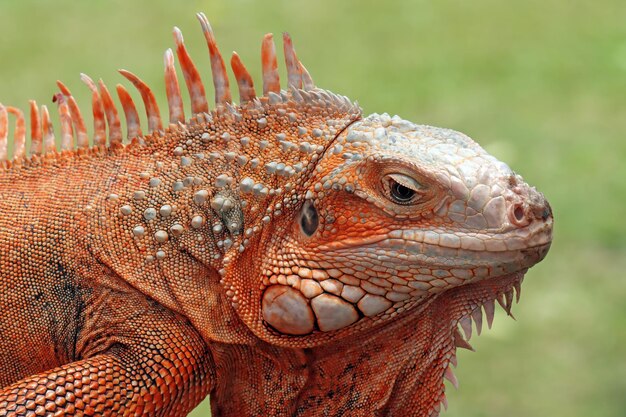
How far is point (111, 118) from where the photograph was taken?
9.79ft

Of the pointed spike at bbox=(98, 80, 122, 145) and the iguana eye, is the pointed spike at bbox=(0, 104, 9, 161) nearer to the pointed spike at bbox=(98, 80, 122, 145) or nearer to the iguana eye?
the pointed spike at bbox=(98, 80, 122, 145)

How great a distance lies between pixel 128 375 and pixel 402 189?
906mm

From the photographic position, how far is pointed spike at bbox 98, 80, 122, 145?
2945mm

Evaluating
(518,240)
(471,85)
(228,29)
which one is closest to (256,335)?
(518,240)

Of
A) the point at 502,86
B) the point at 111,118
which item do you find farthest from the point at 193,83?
A: the point at 502,86

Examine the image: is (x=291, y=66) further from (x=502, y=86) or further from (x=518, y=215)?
(x=502, y=86)

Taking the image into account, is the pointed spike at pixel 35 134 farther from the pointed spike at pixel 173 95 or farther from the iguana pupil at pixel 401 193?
the iguana pupil at pixel 401 193

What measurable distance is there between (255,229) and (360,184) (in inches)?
13.0

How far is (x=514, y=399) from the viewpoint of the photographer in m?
6.39

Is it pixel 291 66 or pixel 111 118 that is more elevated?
pixel 291 66

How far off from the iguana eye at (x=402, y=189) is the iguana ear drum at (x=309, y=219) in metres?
0.21

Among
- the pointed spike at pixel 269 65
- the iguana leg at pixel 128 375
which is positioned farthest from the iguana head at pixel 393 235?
the pointed spike at pixel 269 65

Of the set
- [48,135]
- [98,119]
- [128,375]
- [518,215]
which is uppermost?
[518,215]

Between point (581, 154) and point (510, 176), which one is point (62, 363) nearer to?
point (510, 176)
